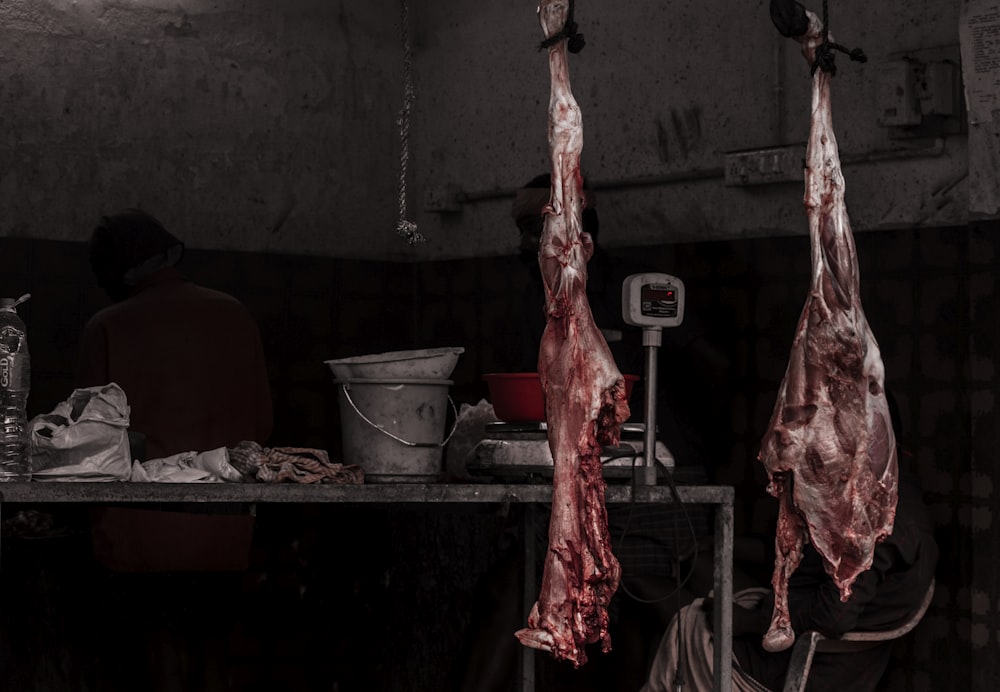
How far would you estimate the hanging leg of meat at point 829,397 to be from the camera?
2.97 meters

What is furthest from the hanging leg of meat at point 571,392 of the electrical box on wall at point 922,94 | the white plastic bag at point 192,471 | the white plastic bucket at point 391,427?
the electrical box on wall at point 922,94

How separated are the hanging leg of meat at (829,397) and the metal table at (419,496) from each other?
674 millimetres

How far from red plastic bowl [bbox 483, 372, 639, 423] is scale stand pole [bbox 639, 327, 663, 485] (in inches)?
2.3

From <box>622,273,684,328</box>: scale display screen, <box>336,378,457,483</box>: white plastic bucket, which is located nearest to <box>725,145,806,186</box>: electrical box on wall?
<box>622,273,684,328</box>: scale display screen

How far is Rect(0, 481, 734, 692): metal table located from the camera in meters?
3.04

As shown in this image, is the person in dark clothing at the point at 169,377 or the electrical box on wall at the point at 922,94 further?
the electrical box on wall at the point at 922,94

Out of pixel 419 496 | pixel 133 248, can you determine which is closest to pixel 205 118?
pixel 133 248

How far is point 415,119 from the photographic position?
22.0ft

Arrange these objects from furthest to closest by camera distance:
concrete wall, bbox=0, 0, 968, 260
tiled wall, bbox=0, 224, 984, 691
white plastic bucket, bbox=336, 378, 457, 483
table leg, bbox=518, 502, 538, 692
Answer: concrete wall, bbox=0, 0, 968, 260 < tiled wall, bbox=0, 224, 984, 691 < table leg, bbox=518, 502, 538, 692 < white plastic bucket, bbox=336, 378, 457, 483

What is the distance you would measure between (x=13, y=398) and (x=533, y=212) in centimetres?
247

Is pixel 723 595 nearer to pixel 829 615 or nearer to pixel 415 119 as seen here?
pixel 829 615

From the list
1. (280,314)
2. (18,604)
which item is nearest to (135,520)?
(18,604)

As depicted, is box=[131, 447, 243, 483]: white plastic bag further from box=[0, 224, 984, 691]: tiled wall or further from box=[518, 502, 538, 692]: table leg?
box=[0, 224, 984, 691]: tiled wall

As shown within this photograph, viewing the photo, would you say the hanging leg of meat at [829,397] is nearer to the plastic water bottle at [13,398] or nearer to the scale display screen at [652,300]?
the scale display screen at [652,300]
